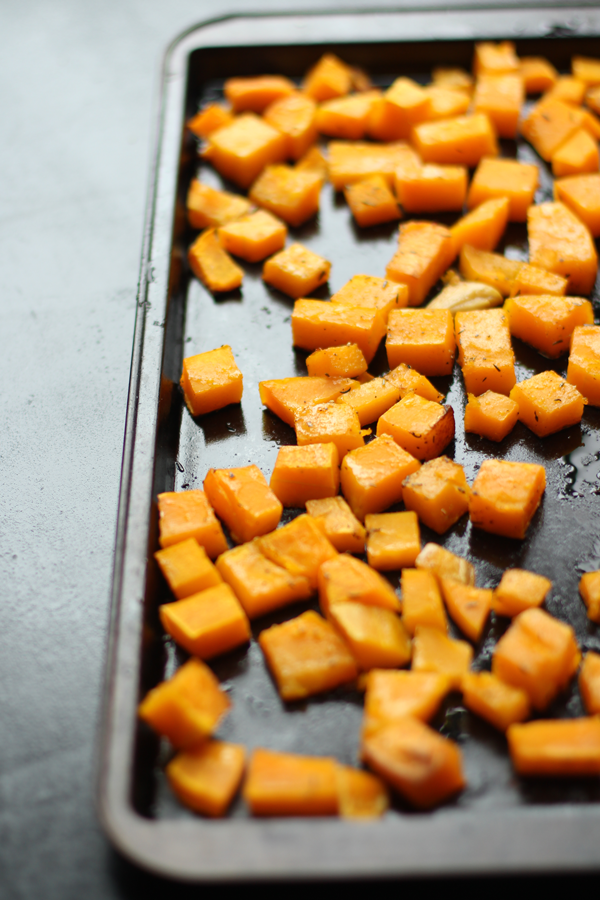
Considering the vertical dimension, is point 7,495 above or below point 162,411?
below

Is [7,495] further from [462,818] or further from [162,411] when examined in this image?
[462,818]

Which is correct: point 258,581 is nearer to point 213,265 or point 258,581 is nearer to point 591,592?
point 591,592

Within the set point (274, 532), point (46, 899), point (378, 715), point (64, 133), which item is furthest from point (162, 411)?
point (64, 133)

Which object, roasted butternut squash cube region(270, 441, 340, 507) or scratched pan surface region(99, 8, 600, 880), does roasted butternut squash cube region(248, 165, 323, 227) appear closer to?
scratched pan surface region(99, 8, 600, 880)

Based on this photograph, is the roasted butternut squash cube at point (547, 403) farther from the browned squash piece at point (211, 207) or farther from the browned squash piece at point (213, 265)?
the browned squash piece at point (211, 207)

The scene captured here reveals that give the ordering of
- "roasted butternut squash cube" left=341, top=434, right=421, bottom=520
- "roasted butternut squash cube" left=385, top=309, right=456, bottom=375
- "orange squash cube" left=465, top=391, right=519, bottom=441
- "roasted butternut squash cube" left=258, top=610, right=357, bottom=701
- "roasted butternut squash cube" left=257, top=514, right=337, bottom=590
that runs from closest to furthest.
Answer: "roasted butternut squash cube" left=258, top=610, right=357, bottom=701 → "roasted butternut squash cube" left=257, top=514, right=337, bottom=590 → "roasted butternut squash cube" left=341, top=434, right=421, bottom=520 → "orange squash cube" left=465, top=391, right=519, bottom=441 → "roasted butternut squash cube" left=385, top=309, right=456, bottom=375

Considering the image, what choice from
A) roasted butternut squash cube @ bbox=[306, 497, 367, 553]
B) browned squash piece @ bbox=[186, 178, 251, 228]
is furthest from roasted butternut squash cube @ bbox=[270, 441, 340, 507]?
browned squash piece @ bbox=[186, 178, 251, 228]
